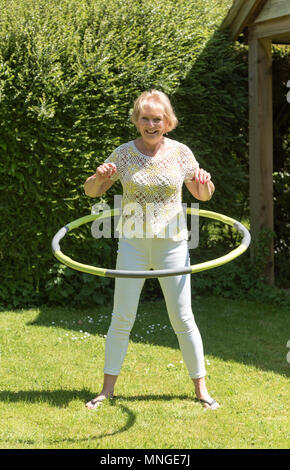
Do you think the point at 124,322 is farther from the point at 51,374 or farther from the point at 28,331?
the point at 28,331

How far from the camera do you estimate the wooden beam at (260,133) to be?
7102 mm

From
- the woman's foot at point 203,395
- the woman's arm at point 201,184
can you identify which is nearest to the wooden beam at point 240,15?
the woman's arm at point 201,184

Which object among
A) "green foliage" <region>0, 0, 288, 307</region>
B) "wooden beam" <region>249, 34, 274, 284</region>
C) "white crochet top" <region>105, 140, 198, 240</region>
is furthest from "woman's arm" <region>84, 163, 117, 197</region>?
"wooden beam" <region>249, 34, 274, 284</region>

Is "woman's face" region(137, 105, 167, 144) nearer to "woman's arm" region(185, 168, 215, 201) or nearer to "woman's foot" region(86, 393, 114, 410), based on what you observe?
"woman's arm" region(185, 168, 215, 201)

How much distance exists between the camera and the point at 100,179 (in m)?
3.96

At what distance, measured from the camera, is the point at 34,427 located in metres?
3.89

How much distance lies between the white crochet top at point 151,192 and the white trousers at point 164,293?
3.2 inches

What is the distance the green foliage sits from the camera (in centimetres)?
621

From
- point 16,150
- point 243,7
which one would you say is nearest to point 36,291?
point 16,150

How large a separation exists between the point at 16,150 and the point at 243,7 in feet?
9.92

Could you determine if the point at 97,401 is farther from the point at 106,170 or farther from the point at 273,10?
the point at 273,10

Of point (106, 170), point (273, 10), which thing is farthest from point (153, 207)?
point (273, 10)

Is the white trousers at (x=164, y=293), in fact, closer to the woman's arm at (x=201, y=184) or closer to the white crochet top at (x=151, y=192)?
the white crochet top at (x=151, y=192)

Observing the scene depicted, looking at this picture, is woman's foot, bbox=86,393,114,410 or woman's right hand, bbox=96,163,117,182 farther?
woman's foot, bbox=86,393,114,410
